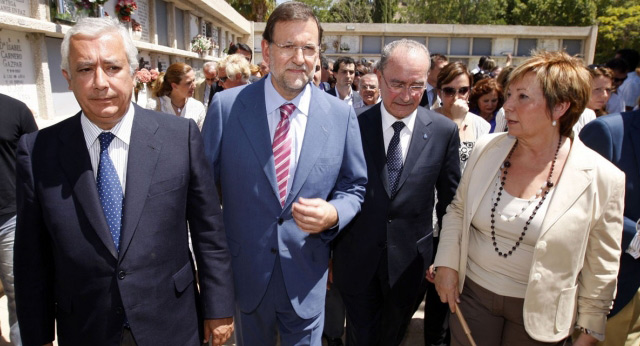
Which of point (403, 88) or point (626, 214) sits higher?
point (403, 88)

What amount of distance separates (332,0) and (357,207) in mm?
52256

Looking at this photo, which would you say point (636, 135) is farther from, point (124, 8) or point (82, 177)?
point (124, 8)

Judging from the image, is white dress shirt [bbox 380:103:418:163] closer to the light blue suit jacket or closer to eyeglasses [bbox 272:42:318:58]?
the light blue suit jacket

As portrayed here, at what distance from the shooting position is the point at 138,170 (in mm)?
1580

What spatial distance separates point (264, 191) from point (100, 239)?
72cm

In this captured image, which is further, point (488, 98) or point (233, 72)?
point (233, 72)

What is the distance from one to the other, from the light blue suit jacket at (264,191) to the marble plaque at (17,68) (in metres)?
4.70

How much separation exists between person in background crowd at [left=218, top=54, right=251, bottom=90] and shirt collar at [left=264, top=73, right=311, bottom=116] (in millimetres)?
3140

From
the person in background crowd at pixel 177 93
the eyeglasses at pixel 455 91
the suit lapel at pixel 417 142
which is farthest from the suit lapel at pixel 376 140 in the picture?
the person in background crowd at pixel 177 93

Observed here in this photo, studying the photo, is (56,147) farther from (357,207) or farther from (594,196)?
(594,196)

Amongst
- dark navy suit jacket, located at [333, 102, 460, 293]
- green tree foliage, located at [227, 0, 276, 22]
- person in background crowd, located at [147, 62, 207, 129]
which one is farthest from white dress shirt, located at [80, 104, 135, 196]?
green tree foliage, located at [227, 0, 276, 22]

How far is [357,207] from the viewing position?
81.7 inches

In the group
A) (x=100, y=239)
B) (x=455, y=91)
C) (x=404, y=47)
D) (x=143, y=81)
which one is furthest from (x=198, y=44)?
(x=100, y=239)

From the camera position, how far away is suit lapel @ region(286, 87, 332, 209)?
1944 millimetres
